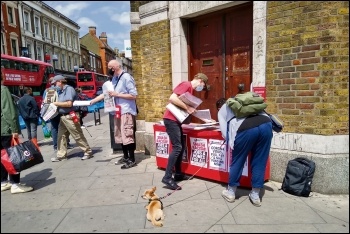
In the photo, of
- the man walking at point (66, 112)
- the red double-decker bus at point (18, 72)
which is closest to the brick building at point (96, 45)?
the red double-decker bus at point (18, 72)

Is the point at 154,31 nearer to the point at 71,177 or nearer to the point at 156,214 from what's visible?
the point at 71,177

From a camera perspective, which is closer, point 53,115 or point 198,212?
point 198,212

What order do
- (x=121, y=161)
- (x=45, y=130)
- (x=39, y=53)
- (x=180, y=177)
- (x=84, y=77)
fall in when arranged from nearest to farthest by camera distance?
(x=180, y=177), (x=121, y=161), (x=45, y=130), (x=39, y=53), (x=84, y=77)

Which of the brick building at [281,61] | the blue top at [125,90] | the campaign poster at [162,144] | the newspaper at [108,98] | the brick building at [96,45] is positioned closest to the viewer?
the brick building at [281,61]

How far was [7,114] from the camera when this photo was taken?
3180mm

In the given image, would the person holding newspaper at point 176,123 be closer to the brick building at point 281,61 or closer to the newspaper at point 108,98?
the brick building at point 281,61

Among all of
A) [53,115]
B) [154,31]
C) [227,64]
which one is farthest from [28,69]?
[227,64]

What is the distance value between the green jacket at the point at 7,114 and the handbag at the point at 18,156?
0.55ft

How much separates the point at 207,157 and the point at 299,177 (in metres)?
1.30

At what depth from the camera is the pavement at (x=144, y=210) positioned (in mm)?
2543

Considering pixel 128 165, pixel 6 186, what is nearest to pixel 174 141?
pixel 128 165

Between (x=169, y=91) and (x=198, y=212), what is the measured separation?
109 inches

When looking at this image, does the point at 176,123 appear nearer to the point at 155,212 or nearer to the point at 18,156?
the point at 155,212

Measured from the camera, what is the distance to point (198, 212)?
9.36 feet
